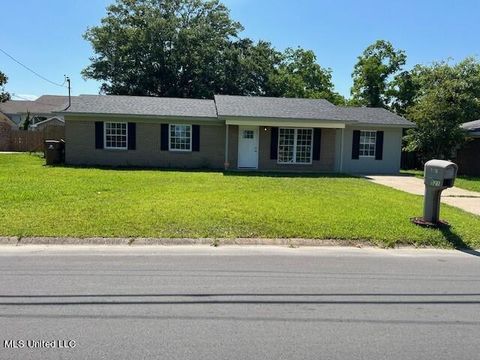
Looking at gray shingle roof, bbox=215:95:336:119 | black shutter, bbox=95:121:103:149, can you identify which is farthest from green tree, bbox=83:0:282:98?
black shutter, bbox=95:121:103:149

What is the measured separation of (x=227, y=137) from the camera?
20781 millimetres

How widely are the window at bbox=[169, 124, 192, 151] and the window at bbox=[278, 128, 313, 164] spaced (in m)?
4.47

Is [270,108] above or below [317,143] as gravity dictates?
above

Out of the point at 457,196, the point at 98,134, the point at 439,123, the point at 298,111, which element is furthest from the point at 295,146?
the point at 98,134

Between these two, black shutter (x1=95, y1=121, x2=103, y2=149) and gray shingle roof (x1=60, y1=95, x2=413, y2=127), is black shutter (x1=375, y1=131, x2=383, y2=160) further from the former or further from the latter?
black shutter (x1=95, y1=121, x2=103, y2=149)

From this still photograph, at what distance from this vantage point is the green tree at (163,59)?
3875cm

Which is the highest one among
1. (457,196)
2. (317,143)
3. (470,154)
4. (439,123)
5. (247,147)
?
(439,123)

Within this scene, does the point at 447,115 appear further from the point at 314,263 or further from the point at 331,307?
the point at 331,307

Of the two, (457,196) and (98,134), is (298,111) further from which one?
(98,134)

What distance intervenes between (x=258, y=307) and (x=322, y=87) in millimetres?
46380

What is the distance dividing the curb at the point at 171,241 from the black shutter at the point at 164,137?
13.8 meters

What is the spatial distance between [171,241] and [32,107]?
5538 cm

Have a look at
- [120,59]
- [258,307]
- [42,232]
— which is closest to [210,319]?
[258,307]

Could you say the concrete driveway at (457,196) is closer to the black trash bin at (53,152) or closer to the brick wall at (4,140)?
the black trash bin at (53,152)
